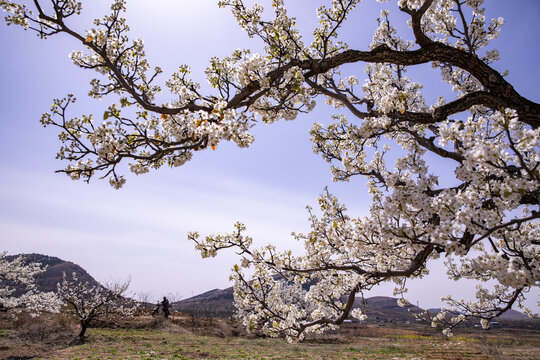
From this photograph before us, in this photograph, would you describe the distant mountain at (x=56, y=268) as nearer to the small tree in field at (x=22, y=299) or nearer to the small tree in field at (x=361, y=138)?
the small tree in field at (x=22, y=299)

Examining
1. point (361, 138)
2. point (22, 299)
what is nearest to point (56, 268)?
point (22, 299)

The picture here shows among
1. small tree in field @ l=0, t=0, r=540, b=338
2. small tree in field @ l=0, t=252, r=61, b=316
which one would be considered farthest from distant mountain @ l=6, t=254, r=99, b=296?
small tree in field @ l=0, t=0, r=540, b=338

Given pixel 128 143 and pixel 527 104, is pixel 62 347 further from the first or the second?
pixel 527 104

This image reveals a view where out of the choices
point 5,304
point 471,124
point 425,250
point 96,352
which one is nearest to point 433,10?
point 471,124

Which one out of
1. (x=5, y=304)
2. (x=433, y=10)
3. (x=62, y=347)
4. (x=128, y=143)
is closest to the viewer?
(x=128, y=143)

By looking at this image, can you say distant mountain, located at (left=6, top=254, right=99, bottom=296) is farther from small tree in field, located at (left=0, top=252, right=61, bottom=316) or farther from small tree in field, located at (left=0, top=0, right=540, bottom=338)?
small tree in field, located at (left=0, top=0, right=540, bottom=338)

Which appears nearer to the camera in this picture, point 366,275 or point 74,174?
point 74,174

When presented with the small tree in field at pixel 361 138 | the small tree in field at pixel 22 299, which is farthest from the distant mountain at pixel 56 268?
the small tree in field at pixel 361 138

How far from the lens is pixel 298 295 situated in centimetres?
4819

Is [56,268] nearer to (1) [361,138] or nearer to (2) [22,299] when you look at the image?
(2) [22,299]

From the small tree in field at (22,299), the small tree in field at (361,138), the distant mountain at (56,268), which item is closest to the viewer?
the small tree in field at (361,138)

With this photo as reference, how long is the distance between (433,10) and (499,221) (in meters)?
6.19

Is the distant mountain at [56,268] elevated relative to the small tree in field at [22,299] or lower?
elevated

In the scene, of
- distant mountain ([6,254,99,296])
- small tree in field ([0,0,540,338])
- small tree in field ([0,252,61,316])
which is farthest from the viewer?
→ distant mountain ([6,254,99,296])
